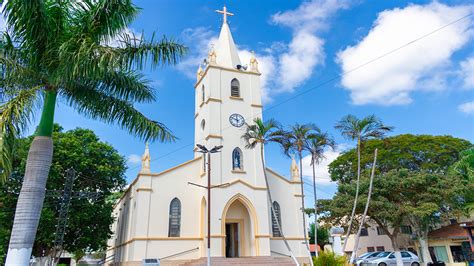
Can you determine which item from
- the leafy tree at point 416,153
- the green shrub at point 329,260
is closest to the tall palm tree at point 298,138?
the green shrub at point 329,260

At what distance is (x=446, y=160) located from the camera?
26.2m

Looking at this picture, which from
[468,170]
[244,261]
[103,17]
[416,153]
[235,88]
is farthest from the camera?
[416,153]

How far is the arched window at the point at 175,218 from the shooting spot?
21.7 metres

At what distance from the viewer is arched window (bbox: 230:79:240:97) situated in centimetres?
2584

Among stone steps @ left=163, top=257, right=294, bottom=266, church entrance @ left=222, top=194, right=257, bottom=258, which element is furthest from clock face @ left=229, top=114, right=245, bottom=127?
stone steps @ left=163, top=257, right=294, bottom=266

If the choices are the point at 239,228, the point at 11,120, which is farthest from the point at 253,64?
the point at 11,120

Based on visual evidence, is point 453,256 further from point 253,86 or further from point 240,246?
point 253,86

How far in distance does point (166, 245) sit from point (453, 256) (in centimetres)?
2038

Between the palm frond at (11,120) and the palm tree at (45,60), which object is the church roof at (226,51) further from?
the palm frond at (11,120)

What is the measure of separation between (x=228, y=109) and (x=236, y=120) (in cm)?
97

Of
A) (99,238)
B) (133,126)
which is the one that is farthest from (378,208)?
(99,238)

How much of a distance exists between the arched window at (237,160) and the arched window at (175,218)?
4399 millimetres

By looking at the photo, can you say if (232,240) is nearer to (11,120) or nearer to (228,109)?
(228,109)

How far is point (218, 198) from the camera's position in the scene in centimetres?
2169
